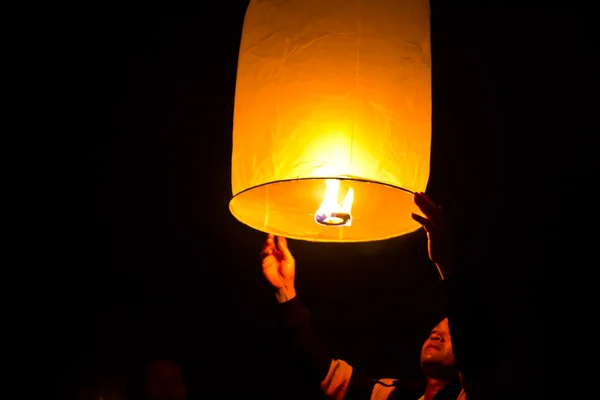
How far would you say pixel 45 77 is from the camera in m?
2.65

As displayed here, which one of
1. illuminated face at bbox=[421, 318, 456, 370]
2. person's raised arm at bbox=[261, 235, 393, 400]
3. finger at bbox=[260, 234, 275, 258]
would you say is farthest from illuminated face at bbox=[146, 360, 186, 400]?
illuminated face at bbox=[421, 318, 456, 370]

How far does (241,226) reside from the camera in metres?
2.79

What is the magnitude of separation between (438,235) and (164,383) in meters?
1.56

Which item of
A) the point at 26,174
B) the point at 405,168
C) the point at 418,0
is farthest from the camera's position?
the point at 26,174

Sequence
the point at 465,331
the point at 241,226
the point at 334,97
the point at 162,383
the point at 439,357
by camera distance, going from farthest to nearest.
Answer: the point at 241,226 → the point at 162,383 → the point at 439,357 → the point at 465,331 → the point at 334,97

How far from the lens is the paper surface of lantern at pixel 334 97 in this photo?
1.09 metres

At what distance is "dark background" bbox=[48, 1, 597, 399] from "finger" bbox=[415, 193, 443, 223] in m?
0.98

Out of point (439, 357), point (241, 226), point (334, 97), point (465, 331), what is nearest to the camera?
point (334, 97)

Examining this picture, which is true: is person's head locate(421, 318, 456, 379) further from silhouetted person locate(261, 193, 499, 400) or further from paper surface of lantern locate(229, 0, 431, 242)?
paper surface of lantern locate(229, 0, 431, 242)

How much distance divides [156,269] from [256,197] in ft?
5.58

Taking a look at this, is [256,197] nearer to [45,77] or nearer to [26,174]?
[45,77]

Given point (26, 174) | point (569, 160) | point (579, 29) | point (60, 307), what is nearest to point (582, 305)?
point (569, 160)

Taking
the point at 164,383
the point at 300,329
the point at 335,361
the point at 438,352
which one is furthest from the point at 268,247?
the point at 164,383

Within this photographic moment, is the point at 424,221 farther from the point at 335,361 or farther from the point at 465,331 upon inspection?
the point at 335,361
